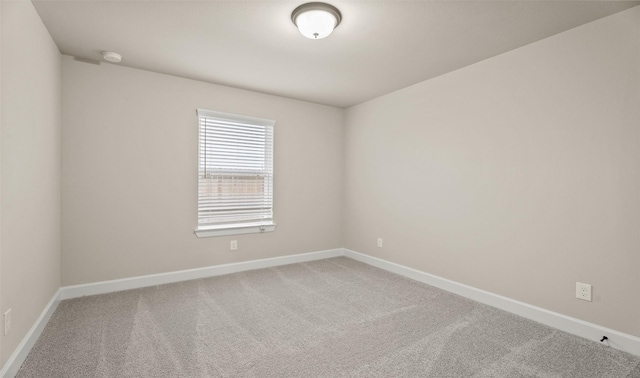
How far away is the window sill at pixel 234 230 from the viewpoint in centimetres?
373

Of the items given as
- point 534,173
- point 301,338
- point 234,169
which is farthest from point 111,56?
point 534,173

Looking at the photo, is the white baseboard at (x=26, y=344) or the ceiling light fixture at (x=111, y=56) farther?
the ceiling light fixture at (x=111, y=56)

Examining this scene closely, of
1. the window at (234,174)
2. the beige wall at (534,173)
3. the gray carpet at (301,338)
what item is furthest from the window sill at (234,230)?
the beige wall at (534,173)

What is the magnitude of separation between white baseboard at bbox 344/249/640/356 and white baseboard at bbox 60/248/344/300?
4.74 feet

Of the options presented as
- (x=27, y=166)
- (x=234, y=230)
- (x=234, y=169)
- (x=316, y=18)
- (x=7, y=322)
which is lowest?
(x=7, y=322)

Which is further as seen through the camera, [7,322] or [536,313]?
[536,313]

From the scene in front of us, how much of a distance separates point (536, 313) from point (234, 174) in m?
3.52

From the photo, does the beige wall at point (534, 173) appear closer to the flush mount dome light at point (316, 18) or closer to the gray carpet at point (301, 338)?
the gray carpet at point (301, 338)

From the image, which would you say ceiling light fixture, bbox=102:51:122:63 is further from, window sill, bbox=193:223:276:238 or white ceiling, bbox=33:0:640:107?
window sill, bbox=193:223:276:238

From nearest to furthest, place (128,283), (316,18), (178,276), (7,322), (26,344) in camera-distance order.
A: (7,322) < (26,344) < (316,18) < (128,283) < (178,276)

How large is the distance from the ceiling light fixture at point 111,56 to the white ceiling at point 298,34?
0.06 m

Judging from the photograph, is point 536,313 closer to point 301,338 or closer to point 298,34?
point 301,338

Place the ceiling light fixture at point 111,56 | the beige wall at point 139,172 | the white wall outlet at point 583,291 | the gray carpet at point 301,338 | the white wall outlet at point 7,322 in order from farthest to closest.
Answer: the beige wall at point 139,172 → the ceiling light fixture at point 111,56 → the white wall outlet at point 583,291 → the gray carpet at point 301,338 → the white wall outlet at point 7,322

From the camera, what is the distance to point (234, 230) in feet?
13.0
